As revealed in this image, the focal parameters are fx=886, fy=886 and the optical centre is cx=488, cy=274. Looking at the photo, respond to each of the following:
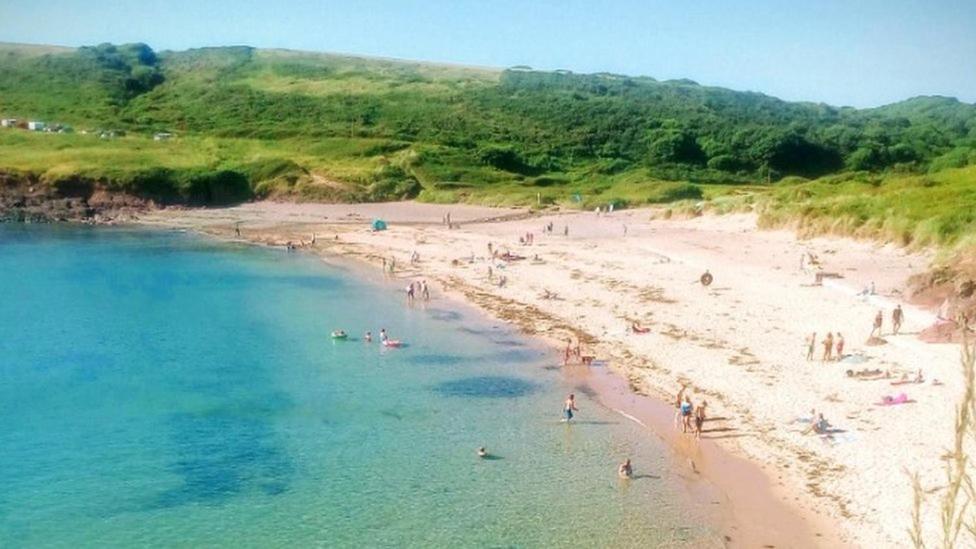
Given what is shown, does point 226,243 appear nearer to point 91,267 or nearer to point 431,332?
point 91,267

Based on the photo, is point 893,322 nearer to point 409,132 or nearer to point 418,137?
point 418,137

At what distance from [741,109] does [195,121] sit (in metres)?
92.8

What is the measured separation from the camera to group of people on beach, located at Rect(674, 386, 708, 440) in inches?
958

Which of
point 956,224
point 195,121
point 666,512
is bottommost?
point 666,512

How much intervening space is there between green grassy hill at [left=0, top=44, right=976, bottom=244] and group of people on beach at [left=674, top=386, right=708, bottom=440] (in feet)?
78.4

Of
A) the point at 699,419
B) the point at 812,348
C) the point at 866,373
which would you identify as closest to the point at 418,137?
the point at 812,348

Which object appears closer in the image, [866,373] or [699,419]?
[699,419]

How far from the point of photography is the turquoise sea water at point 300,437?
1958cm

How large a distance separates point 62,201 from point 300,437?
58704 millimetres

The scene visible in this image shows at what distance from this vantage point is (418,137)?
102 metres

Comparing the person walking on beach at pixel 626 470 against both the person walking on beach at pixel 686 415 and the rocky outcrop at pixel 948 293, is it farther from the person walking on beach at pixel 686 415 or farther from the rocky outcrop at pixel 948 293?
the rocky outcrop at pixel 948 293

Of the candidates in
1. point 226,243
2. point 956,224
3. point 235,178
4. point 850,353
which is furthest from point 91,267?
point 956,224

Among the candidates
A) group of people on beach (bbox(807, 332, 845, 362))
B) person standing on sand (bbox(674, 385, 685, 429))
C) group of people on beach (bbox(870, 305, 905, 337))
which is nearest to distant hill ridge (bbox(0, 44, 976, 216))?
group of people on beach (bbox(870, 305, 905, 337))

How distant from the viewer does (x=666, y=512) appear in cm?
2003
